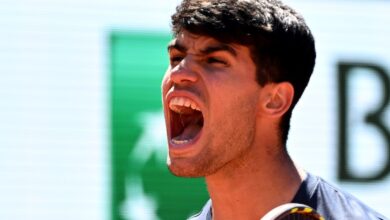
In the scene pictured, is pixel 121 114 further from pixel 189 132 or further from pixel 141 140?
pixel 189 132

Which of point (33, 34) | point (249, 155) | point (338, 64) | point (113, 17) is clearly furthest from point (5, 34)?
point (249, 155)

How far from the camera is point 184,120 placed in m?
5.02

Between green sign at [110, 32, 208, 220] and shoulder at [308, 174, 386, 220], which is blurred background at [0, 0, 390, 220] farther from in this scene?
shoulder at [308, 174, 386, 220]

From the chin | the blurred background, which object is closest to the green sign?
the blurred background

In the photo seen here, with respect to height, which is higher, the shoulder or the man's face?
the man's face

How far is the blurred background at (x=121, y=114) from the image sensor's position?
28.3ft

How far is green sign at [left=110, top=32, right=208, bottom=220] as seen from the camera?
871 cm

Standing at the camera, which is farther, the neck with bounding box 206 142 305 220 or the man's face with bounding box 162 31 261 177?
the neck with bounding box 206 142 305 220

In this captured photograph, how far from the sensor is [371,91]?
9.20 metres

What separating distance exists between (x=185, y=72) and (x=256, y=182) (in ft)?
1.76

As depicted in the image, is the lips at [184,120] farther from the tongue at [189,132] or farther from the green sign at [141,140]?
the green sign at [141,140]

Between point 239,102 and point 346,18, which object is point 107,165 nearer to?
point 346,18

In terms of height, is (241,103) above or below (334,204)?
above

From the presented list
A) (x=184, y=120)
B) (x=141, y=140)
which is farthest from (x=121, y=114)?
(x=184, y=120)
